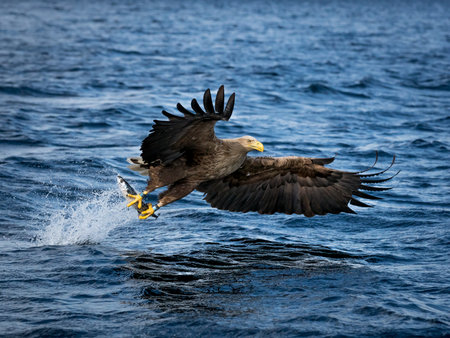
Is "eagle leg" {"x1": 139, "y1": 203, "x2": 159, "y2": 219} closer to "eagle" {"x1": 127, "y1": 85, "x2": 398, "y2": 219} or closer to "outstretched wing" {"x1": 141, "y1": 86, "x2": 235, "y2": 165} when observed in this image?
"eagle" {"x1": 127, "y1": 85, "x2": 398, "y2": 219}

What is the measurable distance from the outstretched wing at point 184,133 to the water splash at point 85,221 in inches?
49.4

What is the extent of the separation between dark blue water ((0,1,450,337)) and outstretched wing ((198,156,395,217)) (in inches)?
15.5

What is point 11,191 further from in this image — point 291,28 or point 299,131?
point 291,28

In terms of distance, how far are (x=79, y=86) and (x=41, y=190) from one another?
7.63m

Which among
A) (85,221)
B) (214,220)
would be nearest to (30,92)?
(85,221)

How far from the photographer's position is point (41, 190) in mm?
9352

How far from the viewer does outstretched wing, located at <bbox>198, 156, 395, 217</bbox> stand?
789 cm

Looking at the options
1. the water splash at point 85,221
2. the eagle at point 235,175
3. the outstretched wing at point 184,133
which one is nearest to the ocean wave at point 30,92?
the water splash at point 85,221

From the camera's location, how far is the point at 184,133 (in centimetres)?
657

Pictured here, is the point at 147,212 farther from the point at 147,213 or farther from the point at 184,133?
the point at 184,133

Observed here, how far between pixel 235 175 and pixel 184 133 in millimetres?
1689

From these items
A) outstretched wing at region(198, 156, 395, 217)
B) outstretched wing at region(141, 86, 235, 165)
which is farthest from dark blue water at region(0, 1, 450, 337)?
outstretched wing at region(141, 86, 235, 165)

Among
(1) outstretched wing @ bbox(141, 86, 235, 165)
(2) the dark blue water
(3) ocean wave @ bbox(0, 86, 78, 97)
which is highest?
(1) outstretched wing @ bbox(141, 86, 235, 165)

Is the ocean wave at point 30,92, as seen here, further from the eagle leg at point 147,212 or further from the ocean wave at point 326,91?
the eagle leg at point 147,212
